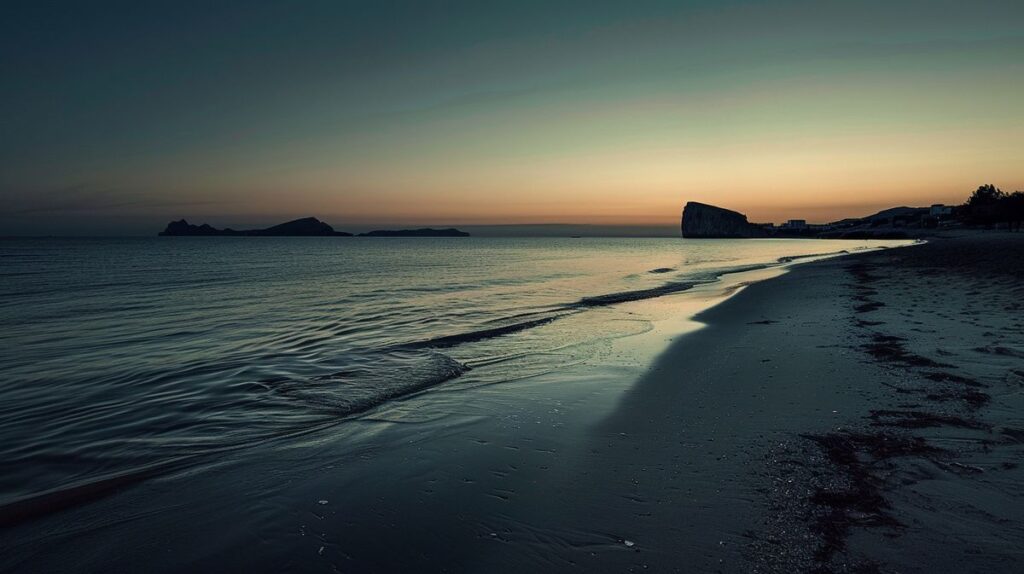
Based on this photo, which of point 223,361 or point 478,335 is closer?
point 223,361

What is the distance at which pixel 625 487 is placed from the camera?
5.25m

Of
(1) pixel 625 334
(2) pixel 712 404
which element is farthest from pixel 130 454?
(1) pixel 625 334

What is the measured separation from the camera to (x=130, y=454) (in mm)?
6961

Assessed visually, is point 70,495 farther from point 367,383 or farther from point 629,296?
point 629,296

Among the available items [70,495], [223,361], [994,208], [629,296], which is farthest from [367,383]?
[994,208]

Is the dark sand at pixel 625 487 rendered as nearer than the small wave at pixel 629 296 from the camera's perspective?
Yes

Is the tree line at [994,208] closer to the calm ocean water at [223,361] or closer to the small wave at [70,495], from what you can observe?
the calm ocean water at [223,361]

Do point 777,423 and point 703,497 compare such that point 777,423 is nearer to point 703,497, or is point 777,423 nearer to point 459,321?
point 703,497

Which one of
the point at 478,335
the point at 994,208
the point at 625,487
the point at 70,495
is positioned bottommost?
the point at 478,335

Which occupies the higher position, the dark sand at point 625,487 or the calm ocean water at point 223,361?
the dark sand at point 625,487

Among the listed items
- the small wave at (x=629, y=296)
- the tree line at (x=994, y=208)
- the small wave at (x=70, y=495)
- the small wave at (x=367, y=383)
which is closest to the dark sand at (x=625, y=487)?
the small wave at (x=70, y=495)

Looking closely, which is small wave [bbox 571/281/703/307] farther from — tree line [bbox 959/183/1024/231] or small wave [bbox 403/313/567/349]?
tree line [bbox 959/183/1024/231]

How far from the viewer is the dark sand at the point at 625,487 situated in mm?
4039

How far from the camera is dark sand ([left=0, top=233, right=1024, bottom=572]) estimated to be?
4.04 m
